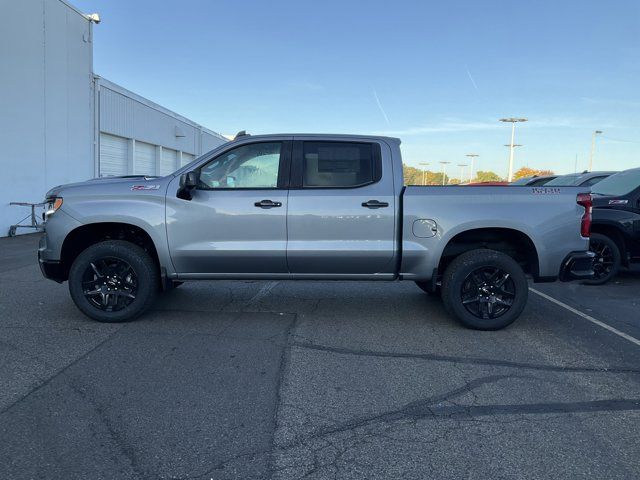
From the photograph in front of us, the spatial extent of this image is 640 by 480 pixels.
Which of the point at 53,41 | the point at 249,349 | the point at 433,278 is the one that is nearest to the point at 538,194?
the point at 433,278

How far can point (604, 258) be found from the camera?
8383mm

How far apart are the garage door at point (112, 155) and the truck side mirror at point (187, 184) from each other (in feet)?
47.6

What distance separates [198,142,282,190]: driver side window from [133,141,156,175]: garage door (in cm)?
1740

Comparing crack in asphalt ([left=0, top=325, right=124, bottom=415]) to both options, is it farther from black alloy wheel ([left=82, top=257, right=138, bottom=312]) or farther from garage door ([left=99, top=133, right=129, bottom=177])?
garage door ([left=99, top=133, right=129, bottom=177])

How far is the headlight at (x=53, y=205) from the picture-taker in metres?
5.54

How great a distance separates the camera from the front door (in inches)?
216

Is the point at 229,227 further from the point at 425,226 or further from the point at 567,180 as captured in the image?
the point at 567,180

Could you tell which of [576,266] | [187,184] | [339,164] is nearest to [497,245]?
[576,266]

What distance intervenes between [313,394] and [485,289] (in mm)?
2616

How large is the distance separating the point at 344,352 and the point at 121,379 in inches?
77.7

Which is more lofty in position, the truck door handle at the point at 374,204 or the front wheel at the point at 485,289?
the truck door handle at the point at 374,204

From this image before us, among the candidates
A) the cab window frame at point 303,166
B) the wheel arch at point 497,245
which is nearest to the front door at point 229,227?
the cab window frame at point 303,166

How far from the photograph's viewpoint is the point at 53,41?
1496 centimetres

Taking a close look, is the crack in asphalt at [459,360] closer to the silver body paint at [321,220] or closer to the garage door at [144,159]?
the silver body paint at [321,220]
